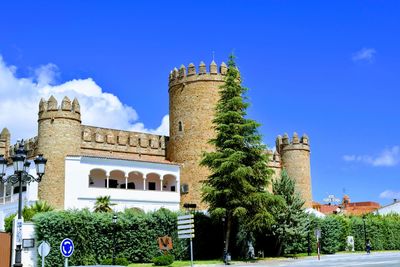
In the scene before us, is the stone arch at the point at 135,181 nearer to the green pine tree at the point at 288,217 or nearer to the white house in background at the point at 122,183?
the white house in background at the point at 122,183

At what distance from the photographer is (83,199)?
157ft

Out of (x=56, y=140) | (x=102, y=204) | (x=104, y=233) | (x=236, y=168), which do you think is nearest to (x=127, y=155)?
(x=56, y=140)

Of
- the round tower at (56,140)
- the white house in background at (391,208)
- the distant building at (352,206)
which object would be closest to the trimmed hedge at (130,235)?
the round tower at (56,140)

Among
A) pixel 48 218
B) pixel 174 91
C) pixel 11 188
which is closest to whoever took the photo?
pixel 48 218

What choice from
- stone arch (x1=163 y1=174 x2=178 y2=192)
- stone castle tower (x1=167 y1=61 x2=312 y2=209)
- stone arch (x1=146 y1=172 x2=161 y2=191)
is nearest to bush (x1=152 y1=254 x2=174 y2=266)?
stone castle tower (x1=167 y1=61 x2=312 y2=209)

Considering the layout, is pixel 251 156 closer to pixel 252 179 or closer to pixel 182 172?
pixel 252 179

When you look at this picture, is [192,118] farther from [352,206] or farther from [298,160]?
[352,206]

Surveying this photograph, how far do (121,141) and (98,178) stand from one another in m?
4.19

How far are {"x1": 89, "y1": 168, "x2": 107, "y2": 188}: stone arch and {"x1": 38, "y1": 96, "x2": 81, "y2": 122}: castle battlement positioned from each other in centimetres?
599

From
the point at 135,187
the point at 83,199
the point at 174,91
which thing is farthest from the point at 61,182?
the point at 174,91

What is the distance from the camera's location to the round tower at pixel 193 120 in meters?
53.7

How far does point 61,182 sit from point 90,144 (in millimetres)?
5852

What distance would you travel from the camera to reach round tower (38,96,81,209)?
154ft

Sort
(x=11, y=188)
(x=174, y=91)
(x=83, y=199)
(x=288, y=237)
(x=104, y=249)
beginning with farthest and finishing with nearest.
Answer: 1. (x=174, y=91)
2. (x=11, y=188)
3. (x=83, y=199)
4. (x=288, y=237)
5. (x=104, y=249)
